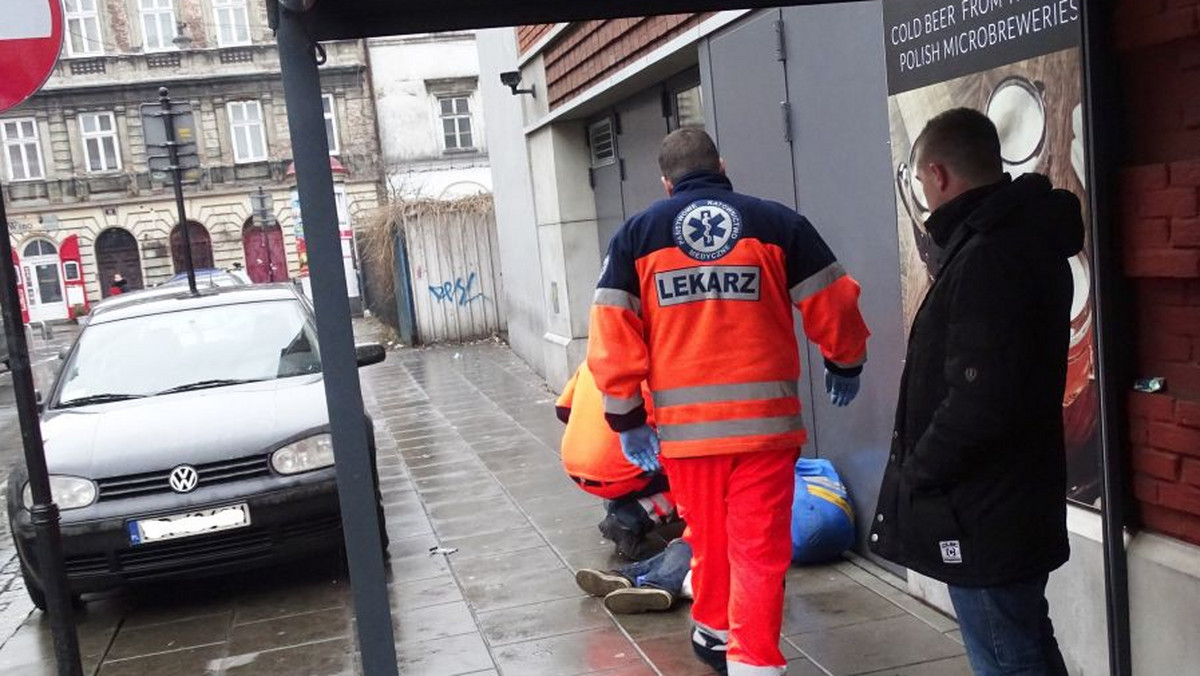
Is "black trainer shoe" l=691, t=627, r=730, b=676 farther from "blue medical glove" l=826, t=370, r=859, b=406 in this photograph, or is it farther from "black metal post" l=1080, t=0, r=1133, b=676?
"black metal post" l=1080, t=0, r=1133, b=676

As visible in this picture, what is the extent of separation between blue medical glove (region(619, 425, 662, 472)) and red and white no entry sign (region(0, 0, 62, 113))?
2.45m

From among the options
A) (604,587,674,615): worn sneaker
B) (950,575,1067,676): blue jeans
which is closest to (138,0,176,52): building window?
(604,587,674,615): worn sneaker

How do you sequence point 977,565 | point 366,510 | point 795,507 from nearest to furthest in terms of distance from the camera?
point 977,565, point 366,510, point 795,507

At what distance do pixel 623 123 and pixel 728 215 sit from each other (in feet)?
21.3

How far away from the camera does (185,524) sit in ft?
18.2

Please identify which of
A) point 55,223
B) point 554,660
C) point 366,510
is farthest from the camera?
point 55,223

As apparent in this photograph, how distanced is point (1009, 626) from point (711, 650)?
172 cm

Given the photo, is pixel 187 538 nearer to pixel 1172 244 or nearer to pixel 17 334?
pixel 17 334

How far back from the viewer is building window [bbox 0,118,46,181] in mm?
42438

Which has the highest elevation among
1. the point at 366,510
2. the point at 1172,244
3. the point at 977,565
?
the point at 1172,244

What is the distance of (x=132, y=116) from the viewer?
43250mm

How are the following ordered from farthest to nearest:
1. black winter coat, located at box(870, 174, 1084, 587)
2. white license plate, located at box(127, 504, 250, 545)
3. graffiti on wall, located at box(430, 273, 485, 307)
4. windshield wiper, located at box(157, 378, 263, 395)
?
graffiti on wall, located at box(430, 273, 485, 307)
windshield wiper, located at box(157, 378, 263, 395)
white license plate, located at box(127, 504, 250, 545)
black winter coat, located at box(870, 174, 1084, 587)

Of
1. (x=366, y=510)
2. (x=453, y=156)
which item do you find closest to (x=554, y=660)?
(x=366, y=510)

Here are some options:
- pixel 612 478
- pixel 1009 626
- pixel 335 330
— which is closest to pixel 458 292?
pixel 612 478
